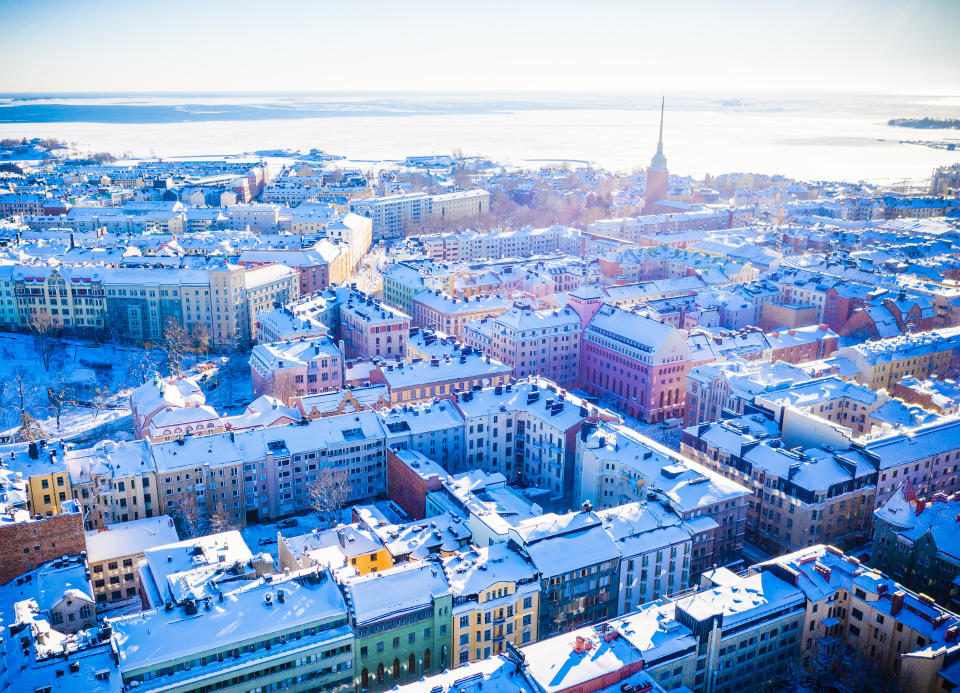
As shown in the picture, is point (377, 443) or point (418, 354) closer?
point (377, 443)

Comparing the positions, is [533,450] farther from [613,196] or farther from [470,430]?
[613,196]

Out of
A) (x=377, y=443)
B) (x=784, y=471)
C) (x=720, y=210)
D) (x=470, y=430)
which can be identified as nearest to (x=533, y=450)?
(x=470, y=430)

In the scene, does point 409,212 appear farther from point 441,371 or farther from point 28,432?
point 28,432

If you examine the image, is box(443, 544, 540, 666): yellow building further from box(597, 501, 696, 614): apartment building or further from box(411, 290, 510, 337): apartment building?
box(411, 290, 510, 337): apartment building

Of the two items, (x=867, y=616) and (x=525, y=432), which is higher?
(x=525, y=432)

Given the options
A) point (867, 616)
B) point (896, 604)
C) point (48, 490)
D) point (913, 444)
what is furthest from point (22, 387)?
point (913, 444)

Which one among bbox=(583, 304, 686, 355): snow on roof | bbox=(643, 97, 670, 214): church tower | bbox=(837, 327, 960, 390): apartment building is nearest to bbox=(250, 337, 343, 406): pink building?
bbox=(583, 304, 686, 355): snow on roof
